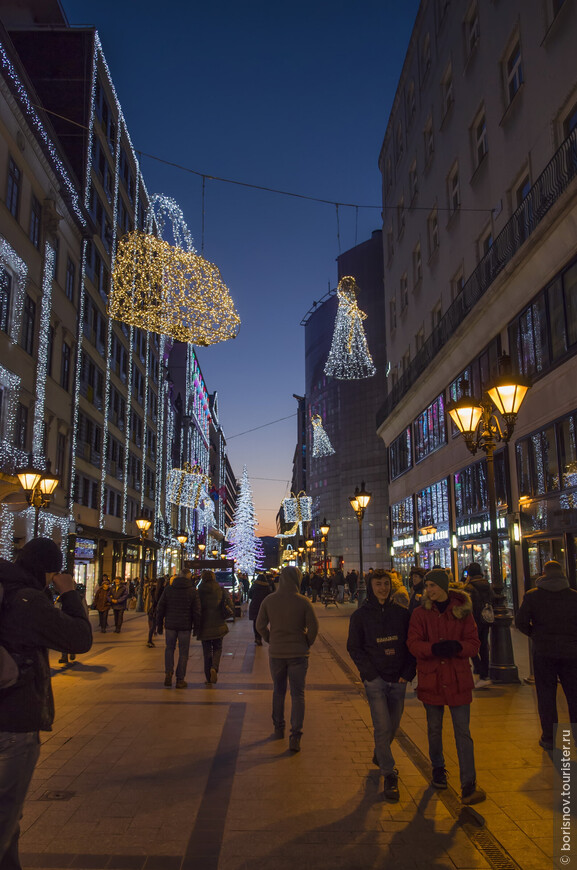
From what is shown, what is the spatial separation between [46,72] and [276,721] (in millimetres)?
36668

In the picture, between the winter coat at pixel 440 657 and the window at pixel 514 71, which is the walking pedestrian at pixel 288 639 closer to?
the winter coat at pixel 440 657

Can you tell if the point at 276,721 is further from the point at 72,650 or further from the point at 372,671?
the point at 72,650

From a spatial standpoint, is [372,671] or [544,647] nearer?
[372,671]

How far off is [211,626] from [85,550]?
24039mm

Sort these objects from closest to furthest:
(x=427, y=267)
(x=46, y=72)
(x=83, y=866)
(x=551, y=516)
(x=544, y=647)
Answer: (x=83, y=866) → (x=544, y=647) → (x=551, y=516) → (x=427, y=267) → (x=46, y=72)

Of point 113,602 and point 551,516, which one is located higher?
point 551,516

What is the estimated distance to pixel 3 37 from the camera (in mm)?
21281

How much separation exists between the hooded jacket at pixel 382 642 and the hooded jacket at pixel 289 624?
1.74 m

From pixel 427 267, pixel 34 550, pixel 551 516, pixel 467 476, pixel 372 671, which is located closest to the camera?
pixel 34 550

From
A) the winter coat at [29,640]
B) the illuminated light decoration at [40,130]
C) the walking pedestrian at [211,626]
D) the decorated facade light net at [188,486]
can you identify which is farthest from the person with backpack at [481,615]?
the decorated facade light net at [188,486]

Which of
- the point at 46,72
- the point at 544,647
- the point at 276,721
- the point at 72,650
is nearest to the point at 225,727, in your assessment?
the point at 276,721

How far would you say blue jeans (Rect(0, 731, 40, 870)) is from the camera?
137 inches

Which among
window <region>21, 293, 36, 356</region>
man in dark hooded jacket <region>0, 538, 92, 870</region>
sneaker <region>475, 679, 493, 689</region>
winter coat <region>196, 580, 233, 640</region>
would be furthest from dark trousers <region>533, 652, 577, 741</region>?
window <region>21, 293, 36, 356</region>

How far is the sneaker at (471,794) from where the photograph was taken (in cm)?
546
